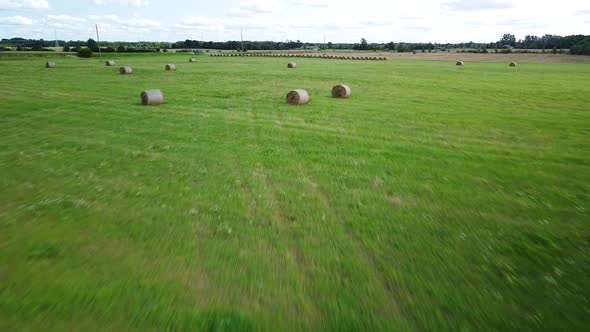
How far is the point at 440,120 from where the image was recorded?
16625 mm

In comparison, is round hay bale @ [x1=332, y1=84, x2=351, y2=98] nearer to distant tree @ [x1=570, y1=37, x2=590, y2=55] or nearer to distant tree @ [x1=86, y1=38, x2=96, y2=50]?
distant tree @ [x1=570, y1=37, x2=590, y2=55]

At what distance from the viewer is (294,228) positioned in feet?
22.8

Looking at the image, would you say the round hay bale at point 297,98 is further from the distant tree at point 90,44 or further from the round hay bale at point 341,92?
the distant tree at point 90,44

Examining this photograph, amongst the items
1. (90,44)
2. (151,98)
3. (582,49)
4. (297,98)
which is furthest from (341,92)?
(90,44)

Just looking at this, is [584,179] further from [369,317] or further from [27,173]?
[27,173]

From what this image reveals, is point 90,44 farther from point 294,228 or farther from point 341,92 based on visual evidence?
point 294,228

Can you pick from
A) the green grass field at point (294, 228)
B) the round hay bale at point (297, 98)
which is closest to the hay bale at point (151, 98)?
the green grass field at point (294, 228)

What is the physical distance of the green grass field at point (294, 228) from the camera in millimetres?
4766

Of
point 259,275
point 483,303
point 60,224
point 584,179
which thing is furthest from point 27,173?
point 584,179

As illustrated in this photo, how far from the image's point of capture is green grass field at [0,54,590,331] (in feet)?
15.6

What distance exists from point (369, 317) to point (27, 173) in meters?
9.66

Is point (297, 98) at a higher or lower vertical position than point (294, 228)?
higher

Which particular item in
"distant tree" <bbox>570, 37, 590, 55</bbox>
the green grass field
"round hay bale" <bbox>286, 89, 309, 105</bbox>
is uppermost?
"distant tree" <bbox>570, 37, 590, 55</bbox>

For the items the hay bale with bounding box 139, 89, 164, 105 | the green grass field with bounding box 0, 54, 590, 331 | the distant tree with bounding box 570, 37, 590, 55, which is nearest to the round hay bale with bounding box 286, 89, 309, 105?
the green grass field with bounding box 0, 54, 590, 331
